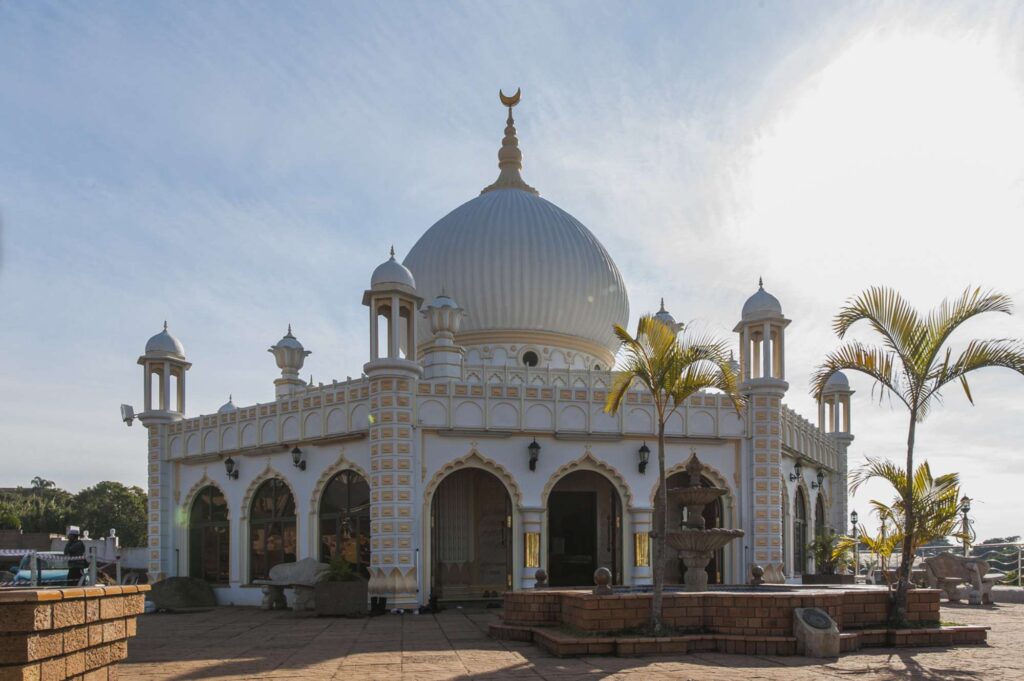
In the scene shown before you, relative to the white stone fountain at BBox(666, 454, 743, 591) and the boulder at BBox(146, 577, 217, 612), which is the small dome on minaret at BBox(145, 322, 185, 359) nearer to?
the boulder at BBox(146, 577, 217, 612)

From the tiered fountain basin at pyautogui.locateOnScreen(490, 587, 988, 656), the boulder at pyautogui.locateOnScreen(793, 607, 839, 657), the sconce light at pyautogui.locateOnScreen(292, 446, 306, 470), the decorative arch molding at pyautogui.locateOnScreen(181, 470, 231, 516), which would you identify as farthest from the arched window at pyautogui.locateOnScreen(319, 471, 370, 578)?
the boulder at pyautogui.locateOnScreen(793, 607, 839, 657)

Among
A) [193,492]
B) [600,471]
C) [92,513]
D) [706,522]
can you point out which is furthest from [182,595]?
[92,513]

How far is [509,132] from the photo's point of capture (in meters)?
33.2

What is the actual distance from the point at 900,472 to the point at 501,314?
576 inches

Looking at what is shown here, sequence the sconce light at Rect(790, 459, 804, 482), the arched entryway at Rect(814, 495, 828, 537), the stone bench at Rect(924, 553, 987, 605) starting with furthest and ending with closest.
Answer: the arched entryway at Rect(814, 495, 828, 537) < the sconce light at Rect(790, 459, 804, 482) < the stone bench at Rect(924, 553, 987, 605)

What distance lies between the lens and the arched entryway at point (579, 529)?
24.9m

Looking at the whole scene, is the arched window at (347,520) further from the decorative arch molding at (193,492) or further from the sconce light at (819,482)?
the sconce light at (819,482)

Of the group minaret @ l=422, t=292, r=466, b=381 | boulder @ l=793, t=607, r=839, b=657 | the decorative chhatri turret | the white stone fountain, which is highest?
the decorative chhatri turret

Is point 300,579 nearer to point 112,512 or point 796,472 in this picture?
point 796,472

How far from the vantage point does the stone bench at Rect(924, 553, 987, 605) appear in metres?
23.4

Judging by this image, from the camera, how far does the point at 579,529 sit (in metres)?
25.1

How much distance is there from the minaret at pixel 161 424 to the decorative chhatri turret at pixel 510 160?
11.2 metres

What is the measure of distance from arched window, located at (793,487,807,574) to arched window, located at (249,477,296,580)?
46.0 feet

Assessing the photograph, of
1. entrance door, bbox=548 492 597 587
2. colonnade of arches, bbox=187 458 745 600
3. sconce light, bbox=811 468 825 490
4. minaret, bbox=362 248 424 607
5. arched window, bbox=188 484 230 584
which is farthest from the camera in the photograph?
sconce light, bbox=811 468 825 490
